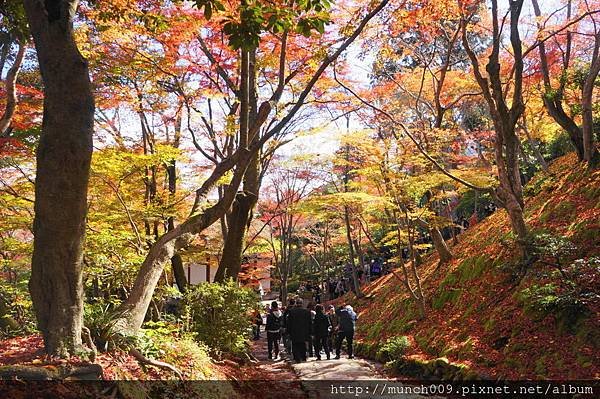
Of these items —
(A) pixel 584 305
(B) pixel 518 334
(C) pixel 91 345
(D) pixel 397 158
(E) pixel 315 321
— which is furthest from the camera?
(D) pixel 397 158

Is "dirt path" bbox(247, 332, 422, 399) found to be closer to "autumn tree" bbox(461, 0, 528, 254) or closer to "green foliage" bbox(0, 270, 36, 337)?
"autumn tree" bbox(461, 0, 528, 254)

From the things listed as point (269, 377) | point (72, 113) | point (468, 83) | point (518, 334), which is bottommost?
point (269, 377)

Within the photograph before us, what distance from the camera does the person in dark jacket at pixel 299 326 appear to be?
10117 millimetres

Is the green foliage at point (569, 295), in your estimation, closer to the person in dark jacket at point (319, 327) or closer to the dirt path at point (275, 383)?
the dirt path at point (275, 383)

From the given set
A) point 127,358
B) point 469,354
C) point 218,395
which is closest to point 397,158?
point 469,354

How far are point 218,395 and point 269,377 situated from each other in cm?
316

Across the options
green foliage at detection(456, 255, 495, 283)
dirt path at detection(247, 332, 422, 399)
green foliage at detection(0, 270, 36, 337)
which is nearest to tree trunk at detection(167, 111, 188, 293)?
green foliage at detection(0, 270, 36, 337)

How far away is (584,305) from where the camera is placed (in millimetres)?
6926

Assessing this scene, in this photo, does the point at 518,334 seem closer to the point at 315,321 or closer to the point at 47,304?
the point at 315,321

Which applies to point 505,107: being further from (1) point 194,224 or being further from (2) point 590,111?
(1) point 194,224

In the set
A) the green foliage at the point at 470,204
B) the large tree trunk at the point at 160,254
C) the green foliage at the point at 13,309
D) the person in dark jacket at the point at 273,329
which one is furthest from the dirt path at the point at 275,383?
the green foliage at the point at 470,204

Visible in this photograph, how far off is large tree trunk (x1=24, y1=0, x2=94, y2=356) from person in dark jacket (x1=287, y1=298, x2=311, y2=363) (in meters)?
6.32

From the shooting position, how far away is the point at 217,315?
8422 mm

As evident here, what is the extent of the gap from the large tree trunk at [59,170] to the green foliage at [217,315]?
3.70 m
